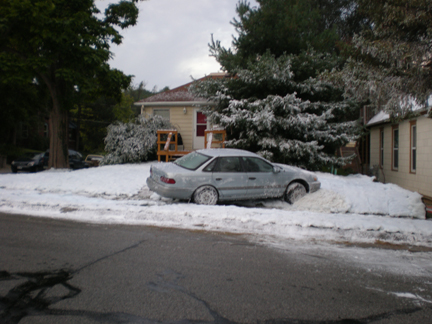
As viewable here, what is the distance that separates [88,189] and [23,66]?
7.26 meters

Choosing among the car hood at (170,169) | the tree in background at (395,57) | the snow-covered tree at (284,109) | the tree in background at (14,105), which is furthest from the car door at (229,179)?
the tree in background at (14,105)

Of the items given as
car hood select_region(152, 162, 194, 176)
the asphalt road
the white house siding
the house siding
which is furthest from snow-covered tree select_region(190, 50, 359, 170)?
the asphalt road

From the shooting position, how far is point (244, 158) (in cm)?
877

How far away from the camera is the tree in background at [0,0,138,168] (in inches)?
527

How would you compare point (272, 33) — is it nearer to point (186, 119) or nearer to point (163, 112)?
point (186, 119)

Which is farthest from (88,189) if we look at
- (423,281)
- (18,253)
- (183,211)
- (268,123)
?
(423,281)

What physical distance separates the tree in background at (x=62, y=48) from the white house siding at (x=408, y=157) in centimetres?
1283

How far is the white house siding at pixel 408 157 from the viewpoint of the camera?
11633mm

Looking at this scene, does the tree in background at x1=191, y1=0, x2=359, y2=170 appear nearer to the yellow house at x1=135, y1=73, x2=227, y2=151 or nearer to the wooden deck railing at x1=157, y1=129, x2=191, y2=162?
the wooden deck railing at x1=157, y1=129, x2=191, y2=162

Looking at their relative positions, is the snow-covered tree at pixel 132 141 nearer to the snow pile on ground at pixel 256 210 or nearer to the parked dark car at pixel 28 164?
the snow pile on ground at pixel 256 210

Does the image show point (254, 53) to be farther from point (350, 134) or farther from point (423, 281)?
point (423, 281)

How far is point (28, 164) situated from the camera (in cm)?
2084

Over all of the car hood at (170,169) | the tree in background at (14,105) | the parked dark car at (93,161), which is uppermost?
the tree in background at (14,105)

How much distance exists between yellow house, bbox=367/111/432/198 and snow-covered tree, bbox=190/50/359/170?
201 centimetres
